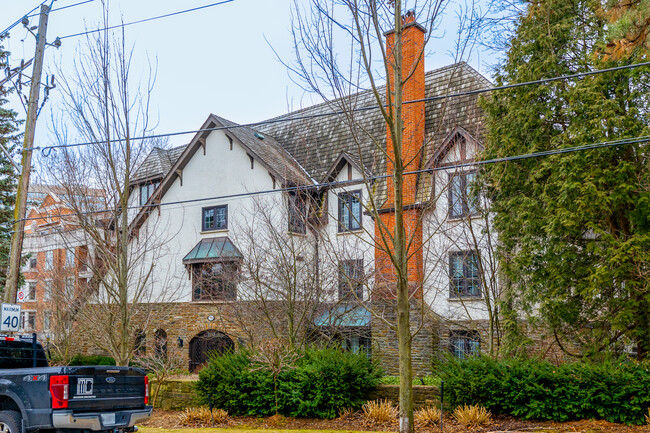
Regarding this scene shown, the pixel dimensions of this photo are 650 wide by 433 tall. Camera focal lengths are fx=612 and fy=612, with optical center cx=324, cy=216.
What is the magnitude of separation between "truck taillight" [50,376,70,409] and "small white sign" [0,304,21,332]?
694cm

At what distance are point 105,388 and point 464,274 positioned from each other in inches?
437

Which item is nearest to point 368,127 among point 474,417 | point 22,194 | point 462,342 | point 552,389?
point 462,342

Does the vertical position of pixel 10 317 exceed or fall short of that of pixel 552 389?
it exceeds it

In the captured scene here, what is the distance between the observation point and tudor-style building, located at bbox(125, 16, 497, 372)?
1664 centimetres

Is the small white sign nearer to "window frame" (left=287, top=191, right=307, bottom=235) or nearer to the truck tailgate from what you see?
the truck tailgate

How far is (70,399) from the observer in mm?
8188

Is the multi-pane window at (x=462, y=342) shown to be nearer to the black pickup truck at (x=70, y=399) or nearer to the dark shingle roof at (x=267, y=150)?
the dark shingle roof at (x=267, y=150)

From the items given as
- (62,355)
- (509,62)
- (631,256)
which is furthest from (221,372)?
(62,355)

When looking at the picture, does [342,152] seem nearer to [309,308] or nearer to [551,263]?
[309,308]

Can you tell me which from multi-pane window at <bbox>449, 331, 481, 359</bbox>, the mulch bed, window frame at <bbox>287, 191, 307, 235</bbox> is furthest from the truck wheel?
multi-pane window at <bbox>449, 331, 481, 359</bbox>

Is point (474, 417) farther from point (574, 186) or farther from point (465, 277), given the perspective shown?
point (465, 277)

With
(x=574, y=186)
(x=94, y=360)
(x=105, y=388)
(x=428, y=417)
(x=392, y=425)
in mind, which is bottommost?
(x=392, y=425)

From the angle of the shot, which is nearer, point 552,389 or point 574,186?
point 552,389

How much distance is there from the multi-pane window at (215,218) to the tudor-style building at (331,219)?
0.04m
